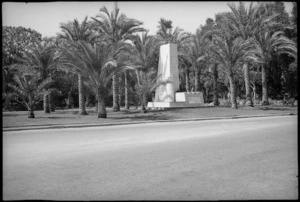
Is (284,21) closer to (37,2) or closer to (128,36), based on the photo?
(128,36)

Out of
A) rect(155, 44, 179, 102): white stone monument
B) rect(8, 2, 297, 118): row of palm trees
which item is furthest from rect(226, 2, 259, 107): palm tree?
rect(155, 44, 179, 102): white stone monument

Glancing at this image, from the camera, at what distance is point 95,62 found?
2050cm

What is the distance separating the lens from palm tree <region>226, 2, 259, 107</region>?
30.5 metres

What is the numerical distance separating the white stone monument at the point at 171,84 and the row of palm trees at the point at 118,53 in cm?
122

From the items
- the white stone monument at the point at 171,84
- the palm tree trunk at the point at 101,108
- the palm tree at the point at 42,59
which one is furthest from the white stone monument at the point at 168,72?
the palm tree at the point at 42,59

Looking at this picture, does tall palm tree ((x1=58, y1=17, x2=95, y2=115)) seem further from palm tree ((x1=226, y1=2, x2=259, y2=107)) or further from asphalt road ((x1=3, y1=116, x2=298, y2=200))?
asphalt road ((x1=3, y1=116, x2=298, y2=200))

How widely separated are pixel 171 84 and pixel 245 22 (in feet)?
33.1

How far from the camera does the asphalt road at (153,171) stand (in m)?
4.41

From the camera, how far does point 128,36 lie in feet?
96.9

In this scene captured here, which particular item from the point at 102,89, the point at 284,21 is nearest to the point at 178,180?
the point at 102,89

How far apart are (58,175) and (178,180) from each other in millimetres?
2218

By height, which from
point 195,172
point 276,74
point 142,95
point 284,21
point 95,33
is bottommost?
point 195,172

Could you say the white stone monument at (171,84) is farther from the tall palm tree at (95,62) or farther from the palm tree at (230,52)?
the tall palm tree at (95,62)

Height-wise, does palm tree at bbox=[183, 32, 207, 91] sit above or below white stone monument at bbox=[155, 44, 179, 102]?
above
